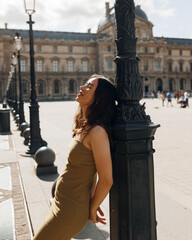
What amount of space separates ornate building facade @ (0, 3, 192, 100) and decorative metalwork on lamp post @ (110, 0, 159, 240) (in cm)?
5691

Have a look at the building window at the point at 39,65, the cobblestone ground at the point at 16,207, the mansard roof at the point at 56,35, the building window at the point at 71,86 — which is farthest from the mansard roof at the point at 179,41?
the cobblestone ground at the point at 16,207

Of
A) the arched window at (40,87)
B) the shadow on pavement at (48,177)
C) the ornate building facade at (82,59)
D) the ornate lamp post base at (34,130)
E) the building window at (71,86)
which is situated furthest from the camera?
the building window at (71,86)

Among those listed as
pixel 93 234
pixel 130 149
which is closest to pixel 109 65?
pixel 93 234

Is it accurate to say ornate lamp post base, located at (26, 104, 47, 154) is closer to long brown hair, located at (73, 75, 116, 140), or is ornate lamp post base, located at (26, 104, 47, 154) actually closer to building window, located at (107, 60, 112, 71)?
long brown hair, located at (73, 75, 116, 140)

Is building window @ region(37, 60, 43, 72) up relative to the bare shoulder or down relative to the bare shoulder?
up

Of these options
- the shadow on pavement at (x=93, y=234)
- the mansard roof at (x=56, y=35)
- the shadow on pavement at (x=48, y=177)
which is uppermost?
the mansard roof at (x=56, y=35)

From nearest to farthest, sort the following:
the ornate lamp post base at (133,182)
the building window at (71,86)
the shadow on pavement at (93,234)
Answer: the ornate lamp post base at (133,182) → the shadow on pavement at (93,234) → the building window at (71,86)

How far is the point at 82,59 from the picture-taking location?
216ft

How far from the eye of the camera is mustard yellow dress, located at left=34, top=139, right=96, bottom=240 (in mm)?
1942

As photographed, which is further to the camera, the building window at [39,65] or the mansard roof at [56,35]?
the mansard roof at [56,35]

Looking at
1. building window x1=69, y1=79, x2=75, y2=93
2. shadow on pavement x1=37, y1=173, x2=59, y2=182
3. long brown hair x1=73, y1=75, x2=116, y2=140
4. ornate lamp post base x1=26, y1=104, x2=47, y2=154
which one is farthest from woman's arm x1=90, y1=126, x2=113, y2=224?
building window x1=69, y1=79, x2=75, y2=93

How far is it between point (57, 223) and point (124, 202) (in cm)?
54

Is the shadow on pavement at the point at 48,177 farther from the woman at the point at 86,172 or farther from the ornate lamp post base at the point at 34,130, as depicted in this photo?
the woman at the point at 86,172

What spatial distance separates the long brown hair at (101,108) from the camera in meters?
2.01
